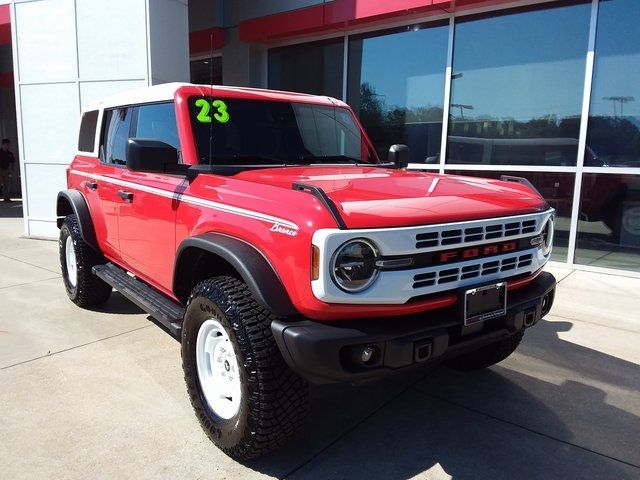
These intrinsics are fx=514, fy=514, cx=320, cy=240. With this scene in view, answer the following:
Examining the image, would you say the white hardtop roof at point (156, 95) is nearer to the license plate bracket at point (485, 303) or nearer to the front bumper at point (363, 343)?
the front bumper at point (363, 343)

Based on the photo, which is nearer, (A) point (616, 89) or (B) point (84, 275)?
(B) point (84, 275)

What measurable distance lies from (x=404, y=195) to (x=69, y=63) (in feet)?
24.8

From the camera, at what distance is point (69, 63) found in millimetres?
8125

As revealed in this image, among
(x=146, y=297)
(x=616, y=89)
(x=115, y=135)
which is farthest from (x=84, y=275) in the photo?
(x=616, y=89)

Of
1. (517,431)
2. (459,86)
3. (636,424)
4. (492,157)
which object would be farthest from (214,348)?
(459,86)

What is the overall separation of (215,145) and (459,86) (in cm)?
562

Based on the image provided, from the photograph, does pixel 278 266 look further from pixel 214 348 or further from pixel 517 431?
pixel 517 431

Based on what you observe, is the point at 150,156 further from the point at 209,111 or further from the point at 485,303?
the point at 485,303

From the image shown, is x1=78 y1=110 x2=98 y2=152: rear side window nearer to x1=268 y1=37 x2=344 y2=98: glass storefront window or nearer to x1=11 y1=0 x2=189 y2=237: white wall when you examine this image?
x1=11 y1=0 x2=189 y2=237: white wall

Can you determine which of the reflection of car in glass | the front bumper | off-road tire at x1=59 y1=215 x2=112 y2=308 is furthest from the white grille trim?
the reflection of car in glass

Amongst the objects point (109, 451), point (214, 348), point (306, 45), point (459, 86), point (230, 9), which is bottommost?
point (109, 451)

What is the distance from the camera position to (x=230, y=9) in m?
10.1

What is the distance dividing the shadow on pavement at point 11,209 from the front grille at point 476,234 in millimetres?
12489

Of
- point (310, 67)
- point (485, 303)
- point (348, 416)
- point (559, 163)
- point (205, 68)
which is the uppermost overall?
point (205, 68)
